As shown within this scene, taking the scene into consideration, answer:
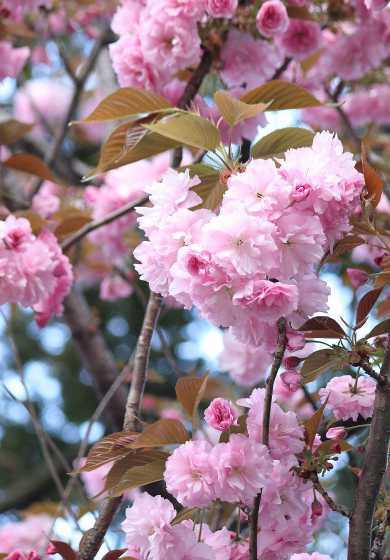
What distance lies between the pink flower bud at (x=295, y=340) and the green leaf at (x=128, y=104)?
418mm

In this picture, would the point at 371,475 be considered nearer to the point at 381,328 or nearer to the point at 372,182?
the point at 381,328

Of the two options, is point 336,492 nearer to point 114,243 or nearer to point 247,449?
point 114,243

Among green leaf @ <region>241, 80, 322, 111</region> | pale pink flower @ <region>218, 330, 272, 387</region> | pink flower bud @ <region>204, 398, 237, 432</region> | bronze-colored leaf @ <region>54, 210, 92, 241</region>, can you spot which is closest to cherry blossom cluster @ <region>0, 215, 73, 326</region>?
bronze-colored leaf @ <region>54, 210, 92, 241</region>

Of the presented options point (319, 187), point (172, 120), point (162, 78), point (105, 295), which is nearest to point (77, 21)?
point (105, 295)

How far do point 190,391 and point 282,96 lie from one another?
1.44 ft

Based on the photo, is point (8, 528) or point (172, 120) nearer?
point (172, 120)

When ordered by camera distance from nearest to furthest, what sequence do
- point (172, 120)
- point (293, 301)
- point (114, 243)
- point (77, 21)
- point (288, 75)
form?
point (293, 301) < point (172, 120) < point (288, 75) < point (114, 243) < point (77, 21)

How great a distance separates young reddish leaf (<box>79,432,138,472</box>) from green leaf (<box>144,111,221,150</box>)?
352mm

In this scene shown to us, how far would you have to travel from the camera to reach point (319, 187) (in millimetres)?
1001

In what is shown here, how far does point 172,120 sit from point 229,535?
0.50 meters

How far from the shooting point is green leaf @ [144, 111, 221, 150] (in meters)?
1.12

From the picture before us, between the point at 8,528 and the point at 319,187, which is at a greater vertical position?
the point at 319,187

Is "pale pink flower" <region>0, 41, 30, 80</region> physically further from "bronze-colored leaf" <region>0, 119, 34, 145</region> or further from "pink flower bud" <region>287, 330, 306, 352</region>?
"pink flower bud" <region>287, 330, 306, 352</region>

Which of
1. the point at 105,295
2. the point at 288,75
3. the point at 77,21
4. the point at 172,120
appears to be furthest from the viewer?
the point at 77,21
